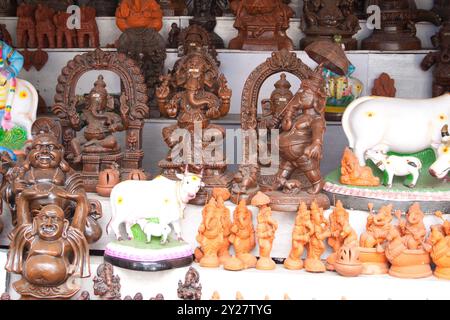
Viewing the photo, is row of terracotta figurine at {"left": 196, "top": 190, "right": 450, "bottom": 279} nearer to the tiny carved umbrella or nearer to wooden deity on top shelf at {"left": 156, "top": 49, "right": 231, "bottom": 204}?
wooden deity on top shelf at {"left": 156, "top": 49, "right": 231, "bottom": 204}

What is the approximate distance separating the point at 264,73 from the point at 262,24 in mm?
1344

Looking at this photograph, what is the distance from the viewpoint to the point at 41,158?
4031 millimetres

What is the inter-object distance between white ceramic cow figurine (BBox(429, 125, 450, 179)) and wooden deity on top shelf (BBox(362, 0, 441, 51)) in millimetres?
1655

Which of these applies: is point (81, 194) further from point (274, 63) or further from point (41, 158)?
point (274, 63)

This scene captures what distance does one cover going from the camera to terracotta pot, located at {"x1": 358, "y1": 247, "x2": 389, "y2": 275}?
3.92m

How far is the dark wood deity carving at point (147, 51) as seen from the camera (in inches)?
216

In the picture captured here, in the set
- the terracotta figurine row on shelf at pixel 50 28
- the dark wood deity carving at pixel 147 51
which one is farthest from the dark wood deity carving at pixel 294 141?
the terracotta figurine row on shelf at pixel 50 28

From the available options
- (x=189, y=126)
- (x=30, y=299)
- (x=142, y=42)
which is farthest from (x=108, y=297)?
(x=142, y=42)

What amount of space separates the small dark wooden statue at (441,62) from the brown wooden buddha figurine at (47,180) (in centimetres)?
243

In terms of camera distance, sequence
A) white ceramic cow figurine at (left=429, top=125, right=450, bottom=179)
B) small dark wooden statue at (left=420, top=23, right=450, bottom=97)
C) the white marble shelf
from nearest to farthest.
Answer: the white marble shelf
white ceramic cow figurine at (left=429, top=125, right=450, bottom=179)
small dark wooden statue at (left=420, top=23, right=450, bottom=97)

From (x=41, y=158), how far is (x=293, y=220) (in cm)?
117

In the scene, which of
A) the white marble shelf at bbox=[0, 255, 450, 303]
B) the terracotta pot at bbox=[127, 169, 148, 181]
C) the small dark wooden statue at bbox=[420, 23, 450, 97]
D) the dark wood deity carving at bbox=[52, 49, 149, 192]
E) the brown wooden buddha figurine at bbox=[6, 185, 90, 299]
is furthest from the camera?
the small dark wooden statue at bbox=[420, 23, 450, 97]

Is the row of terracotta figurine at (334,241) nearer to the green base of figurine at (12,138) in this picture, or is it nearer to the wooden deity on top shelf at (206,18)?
the green base of figurine at (12,138)

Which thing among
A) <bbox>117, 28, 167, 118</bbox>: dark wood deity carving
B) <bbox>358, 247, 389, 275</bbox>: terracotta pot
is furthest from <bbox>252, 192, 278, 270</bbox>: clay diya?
<bbox>117, 28, 167, 118</bbox>: dark wood deity carving
